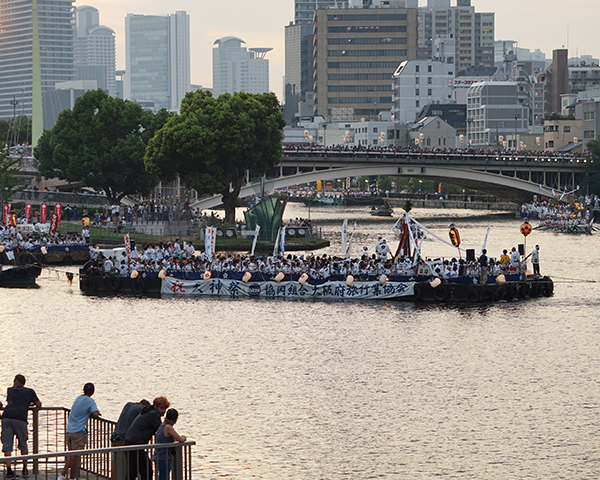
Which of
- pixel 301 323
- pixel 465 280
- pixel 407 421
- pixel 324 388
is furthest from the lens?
pixel 465 280

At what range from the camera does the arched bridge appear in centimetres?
13688

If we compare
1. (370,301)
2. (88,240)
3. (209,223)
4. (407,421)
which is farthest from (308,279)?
(209,223)

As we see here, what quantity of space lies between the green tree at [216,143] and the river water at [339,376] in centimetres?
3673

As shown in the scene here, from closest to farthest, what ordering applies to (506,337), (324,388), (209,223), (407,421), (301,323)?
(407,421) → (324,388) → (506,337) → (301,323) → (209,223)

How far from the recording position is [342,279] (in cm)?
6225

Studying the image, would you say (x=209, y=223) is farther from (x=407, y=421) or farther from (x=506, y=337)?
(x=407, y=421)

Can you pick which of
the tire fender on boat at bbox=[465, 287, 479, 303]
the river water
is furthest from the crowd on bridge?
the tire fender on boat at bbox=[465, 287, 479, 303]

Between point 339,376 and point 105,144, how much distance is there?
3167 inches

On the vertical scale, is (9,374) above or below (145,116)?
below

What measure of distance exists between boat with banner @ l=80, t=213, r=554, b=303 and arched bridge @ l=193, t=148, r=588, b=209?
207 ft

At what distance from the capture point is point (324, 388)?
1558 inches

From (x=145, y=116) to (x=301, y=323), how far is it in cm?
7092

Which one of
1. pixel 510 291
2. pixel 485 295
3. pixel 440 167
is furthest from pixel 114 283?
pixel 440 167

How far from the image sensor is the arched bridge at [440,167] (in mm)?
136875
